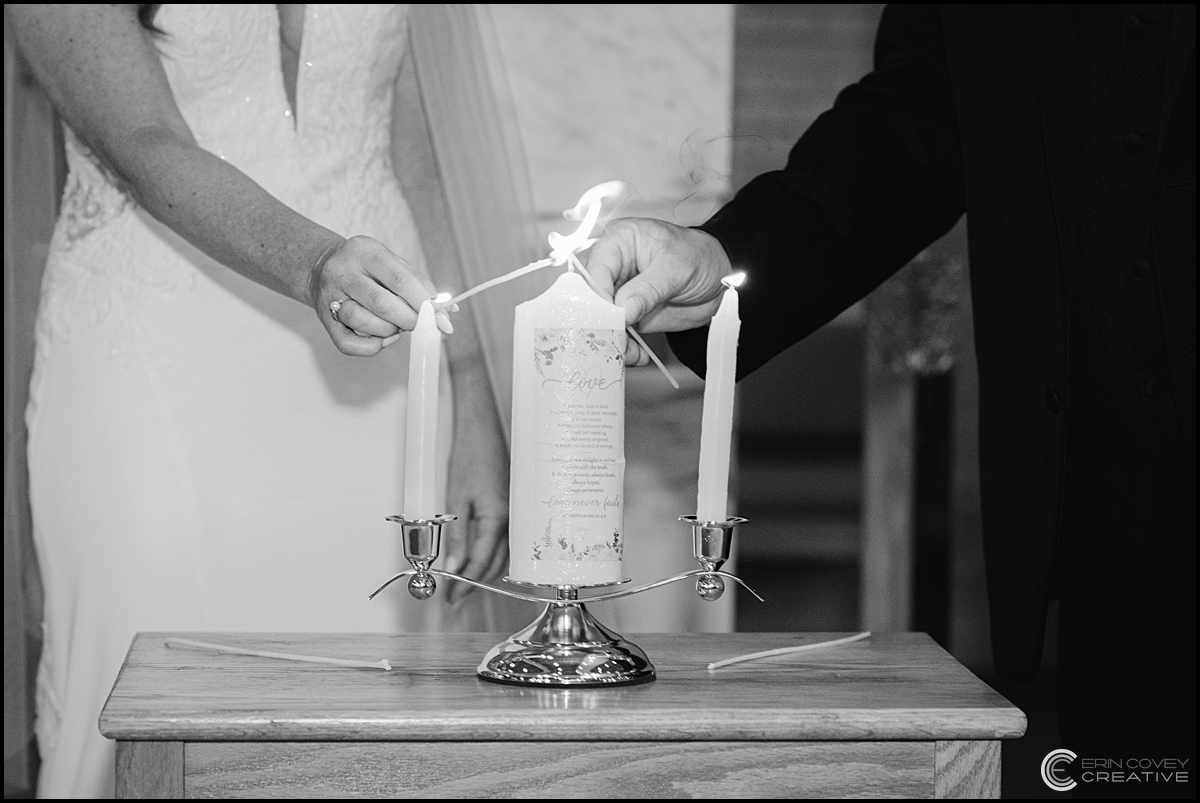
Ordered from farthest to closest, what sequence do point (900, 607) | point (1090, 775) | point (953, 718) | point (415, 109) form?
point (900, 607) < point (415, 109) < point (1090, 775) < point (953, 718)

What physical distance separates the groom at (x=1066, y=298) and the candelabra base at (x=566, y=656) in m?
0.29

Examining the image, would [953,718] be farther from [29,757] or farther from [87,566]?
[29,757]

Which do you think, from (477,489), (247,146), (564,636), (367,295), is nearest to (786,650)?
(564,636)

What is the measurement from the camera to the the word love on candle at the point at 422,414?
34.3 inches

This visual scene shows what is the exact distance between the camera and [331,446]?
164cm

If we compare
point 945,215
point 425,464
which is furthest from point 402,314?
point 945,215

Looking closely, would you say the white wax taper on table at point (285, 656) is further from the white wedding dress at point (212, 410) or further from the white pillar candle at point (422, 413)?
the white wedding dress at point (212, 410)

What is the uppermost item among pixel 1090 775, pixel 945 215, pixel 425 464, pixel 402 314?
pixel 945 215

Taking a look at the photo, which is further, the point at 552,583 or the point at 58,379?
the point at 58,379

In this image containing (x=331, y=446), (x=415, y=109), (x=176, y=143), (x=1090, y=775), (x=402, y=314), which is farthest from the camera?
(x=415, y=109)

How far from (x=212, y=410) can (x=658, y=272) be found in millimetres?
767

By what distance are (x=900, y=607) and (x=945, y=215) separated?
8.01 feet

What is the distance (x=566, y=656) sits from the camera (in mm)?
920

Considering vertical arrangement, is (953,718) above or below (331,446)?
below
